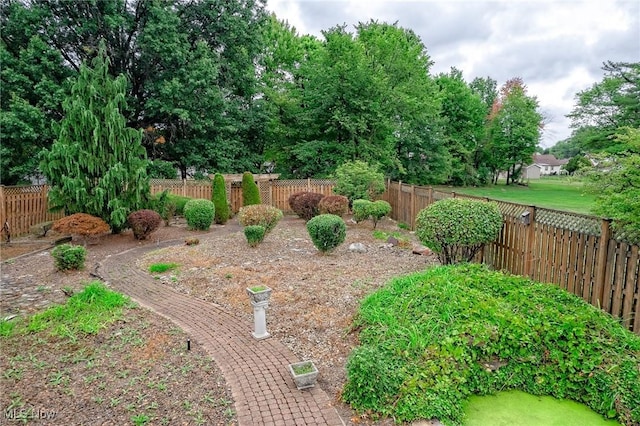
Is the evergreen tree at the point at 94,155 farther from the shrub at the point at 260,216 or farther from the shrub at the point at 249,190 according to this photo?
the shrub at the point at 249,190

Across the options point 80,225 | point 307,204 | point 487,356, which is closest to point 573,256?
point 487,356

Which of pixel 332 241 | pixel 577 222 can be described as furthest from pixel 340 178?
pixel 577 222

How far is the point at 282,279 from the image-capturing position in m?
6.35

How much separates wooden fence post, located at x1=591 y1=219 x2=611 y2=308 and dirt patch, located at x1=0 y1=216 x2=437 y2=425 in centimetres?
289

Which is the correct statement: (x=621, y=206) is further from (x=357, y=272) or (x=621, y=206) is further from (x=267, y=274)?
(x=267, y=274)

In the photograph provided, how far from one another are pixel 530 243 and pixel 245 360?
464 cm

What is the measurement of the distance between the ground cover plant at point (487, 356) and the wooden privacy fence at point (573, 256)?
44cm

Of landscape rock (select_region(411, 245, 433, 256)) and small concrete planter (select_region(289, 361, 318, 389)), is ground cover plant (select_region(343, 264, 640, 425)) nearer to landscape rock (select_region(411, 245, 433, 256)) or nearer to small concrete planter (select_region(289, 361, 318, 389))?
small concrete planter (select_region(289, 361, 318, 389))

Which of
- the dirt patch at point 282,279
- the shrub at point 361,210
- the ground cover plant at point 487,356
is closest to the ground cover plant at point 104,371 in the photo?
the dirt patch at point 282,279

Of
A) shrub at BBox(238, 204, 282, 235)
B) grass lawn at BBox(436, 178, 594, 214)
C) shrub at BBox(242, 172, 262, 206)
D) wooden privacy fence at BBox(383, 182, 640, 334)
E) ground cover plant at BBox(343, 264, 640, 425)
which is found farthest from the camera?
grass lawn at BBox(436, 178, 594, 214)

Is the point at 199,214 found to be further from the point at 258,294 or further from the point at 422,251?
the point at 258,294

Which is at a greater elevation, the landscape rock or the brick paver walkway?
the landscape rock

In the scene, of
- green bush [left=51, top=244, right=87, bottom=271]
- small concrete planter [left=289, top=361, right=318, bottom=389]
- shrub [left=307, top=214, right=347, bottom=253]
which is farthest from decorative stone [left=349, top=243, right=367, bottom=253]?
green bush [left=51, top=244, right=87, bottom=271]

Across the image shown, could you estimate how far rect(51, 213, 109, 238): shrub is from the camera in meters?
8.87
